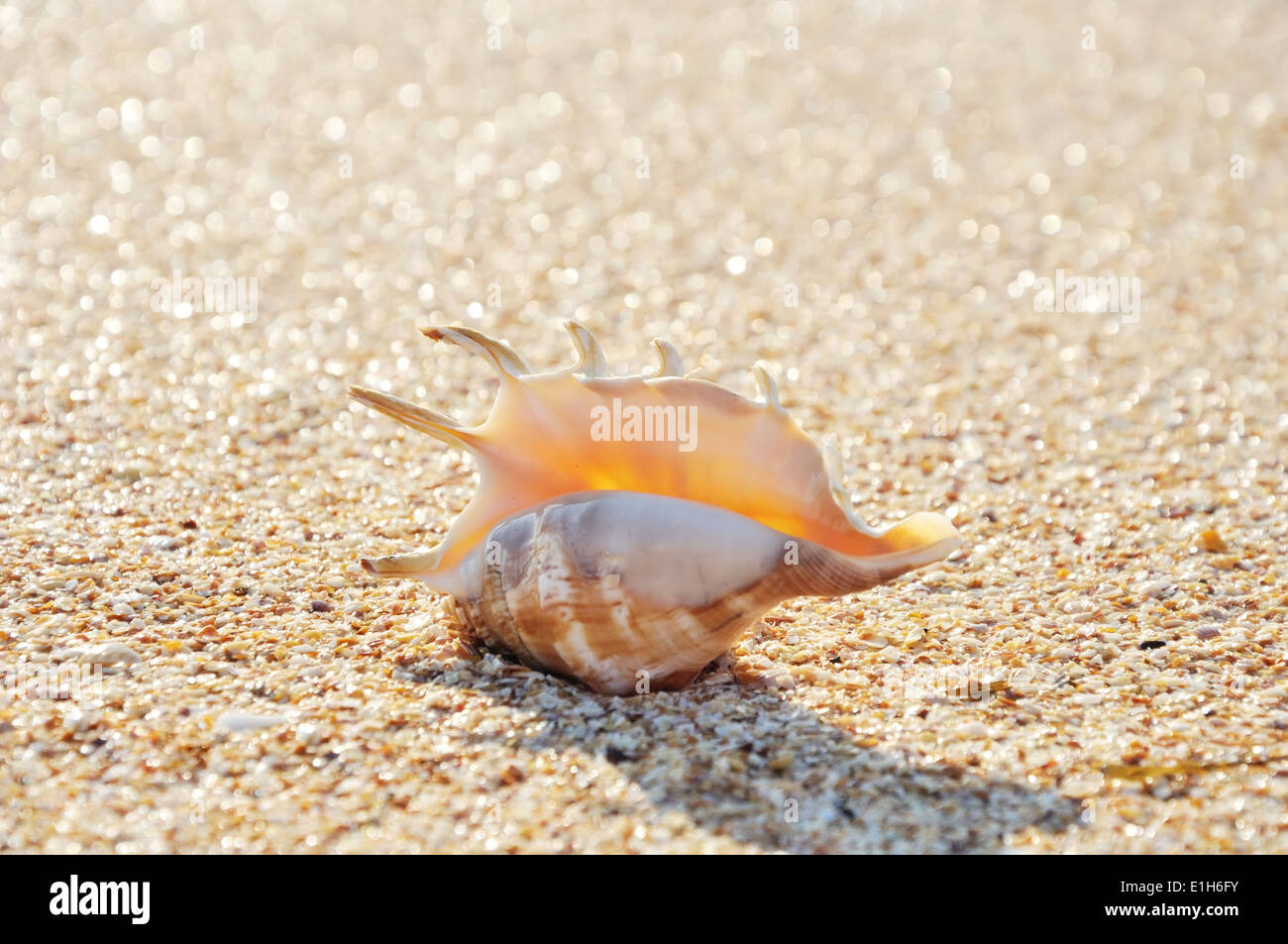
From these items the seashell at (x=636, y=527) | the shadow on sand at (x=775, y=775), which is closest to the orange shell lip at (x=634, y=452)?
the seashell at (x=636, y=527)

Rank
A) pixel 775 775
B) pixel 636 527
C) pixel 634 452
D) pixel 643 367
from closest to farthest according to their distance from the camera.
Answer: pixel 775 775 → pixel 636 527 → pixel 634 452 → pixel 643 367

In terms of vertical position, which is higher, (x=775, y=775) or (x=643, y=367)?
(x=643, y=367)

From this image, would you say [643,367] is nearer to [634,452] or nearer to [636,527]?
[634,452]

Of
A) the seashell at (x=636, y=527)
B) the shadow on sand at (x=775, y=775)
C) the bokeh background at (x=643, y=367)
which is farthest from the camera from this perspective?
the seashell at (x=636, y=527)

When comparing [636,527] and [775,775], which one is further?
[636,527]

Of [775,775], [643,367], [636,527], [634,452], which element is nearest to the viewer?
[775,775]

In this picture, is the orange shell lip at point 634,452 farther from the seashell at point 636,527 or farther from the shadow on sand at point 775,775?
the shadow on sand at point 775,775

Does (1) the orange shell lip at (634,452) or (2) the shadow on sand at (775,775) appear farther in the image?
(1) the orange shell lip at (634,452)

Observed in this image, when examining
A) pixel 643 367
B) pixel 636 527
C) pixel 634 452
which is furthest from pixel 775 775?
pixel 643 367

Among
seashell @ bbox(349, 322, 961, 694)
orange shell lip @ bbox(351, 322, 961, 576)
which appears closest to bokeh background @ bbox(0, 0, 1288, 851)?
seashell @ bbox(349, 322, 961, 694)
